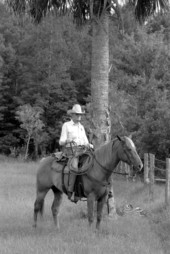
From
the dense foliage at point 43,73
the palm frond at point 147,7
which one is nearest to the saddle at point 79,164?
the palm frond at point 147,7

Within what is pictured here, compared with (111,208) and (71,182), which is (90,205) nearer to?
(71,182)

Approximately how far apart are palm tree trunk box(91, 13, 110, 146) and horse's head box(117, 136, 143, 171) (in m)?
2.43

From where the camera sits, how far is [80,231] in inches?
316

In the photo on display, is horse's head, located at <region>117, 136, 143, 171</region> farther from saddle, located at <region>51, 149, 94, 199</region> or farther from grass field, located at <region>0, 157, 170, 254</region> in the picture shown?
grass field, located at <region>0, 157, 170, 254</region>

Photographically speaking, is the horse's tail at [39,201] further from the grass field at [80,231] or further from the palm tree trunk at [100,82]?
the palm tree trunk at [100,82]

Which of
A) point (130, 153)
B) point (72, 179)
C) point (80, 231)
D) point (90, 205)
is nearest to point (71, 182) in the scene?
point (72, 179)

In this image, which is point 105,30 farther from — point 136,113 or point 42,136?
point 42,136

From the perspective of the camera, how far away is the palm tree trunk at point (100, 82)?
1032 centimetres

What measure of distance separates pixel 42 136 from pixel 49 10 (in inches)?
1071

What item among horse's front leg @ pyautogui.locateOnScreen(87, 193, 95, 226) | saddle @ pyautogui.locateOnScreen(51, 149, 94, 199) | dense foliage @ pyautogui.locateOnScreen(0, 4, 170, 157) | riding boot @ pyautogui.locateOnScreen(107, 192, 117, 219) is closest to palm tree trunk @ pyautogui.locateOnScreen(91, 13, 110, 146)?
riding boot @ pyautogui.locateOnScreen(107, 192, 117, 219)

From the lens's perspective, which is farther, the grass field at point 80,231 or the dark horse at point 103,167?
the dark horse at point 103,167

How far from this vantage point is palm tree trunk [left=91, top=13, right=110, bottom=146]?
10320 mm

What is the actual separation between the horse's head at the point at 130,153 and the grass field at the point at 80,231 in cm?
136

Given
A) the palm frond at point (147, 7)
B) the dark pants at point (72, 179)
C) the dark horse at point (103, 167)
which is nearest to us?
the dark horse at point (103, 167)
